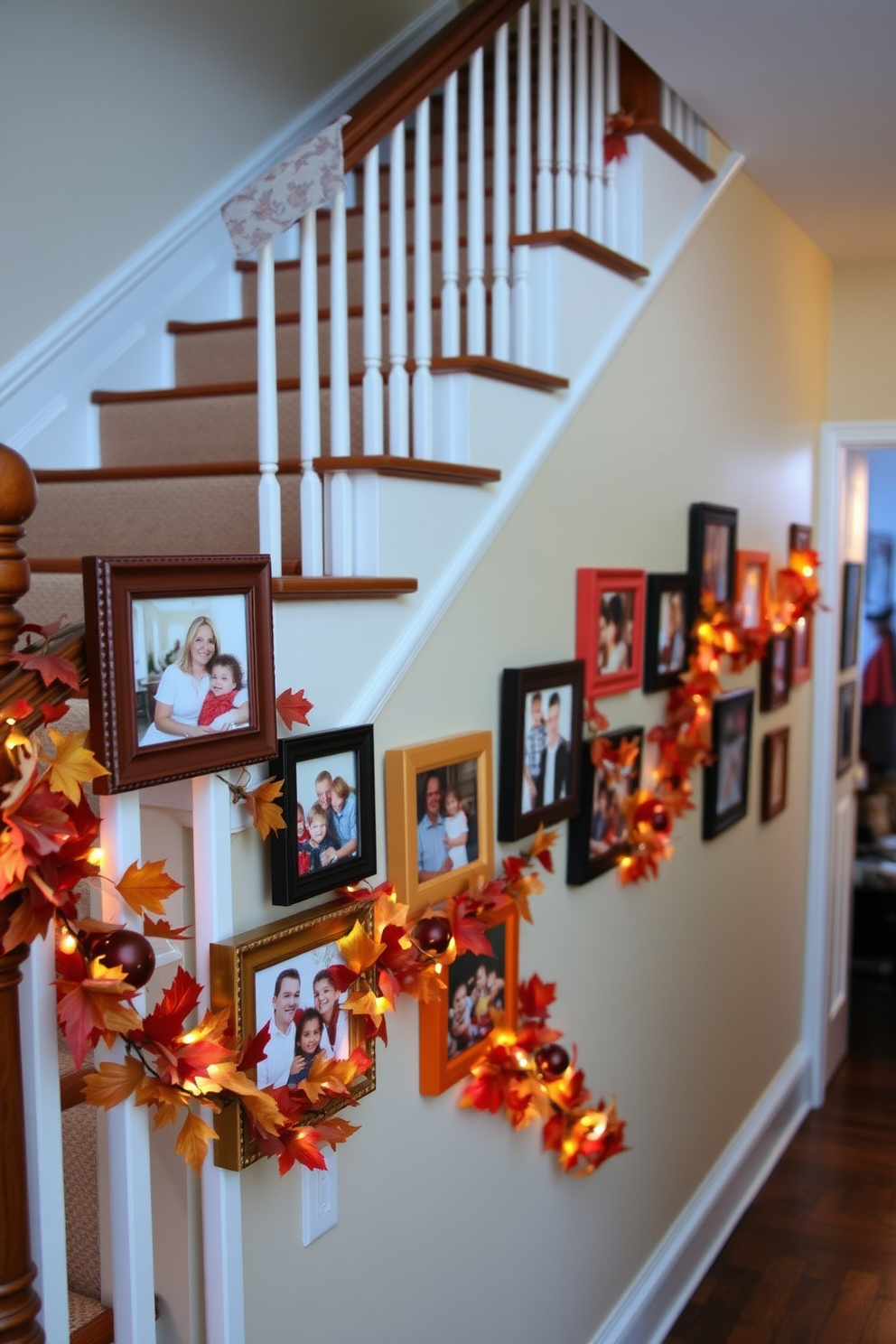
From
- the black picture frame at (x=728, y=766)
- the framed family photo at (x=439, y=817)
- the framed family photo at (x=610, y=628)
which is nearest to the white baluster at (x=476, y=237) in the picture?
the framed family photo at (x=610, y=628)

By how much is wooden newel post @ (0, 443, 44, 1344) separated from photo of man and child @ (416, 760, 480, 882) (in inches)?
32.8

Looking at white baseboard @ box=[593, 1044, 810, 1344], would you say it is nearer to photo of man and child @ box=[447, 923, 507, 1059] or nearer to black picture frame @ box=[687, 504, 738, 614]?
photo of man and child @ box=[447, 923, 507, 1059]

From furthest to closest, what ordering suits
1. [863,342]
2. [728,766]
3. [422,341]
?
[863,342] → [728,766] → [422,341]

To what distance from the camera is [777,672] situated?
3.94 meters

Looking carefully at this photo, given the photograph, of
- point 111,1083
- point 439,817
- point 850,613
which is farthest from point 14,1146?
point 850,613

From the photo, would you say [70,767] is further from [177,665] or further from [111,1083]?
[111,1083]

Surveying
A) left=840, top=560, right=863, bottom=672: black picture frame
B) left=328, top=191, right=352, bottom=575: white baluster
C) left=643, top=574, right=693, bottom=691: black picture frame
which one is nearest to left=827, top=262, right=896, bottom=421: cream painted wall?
left=840, top=560, right=863, bottom=672: black picture frame

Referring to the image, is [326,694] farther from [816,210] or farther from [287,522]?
[816,210]

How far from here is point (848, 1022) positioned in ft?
17.2

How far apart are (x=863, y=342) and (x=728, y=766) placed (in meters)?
1.75

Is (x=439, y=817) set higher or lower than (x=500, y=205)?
lower

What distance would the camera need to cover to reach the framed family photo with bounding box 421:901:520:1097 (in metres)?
2.04

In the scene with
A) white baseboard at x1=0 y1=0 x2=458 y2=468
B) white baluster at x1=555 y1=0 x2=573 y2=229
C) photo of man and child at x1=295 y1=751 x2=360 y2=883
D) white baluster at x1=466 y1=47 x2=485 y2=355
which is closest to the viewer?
photo of man and child at x1=295 y1=751 x2=360 y2=883

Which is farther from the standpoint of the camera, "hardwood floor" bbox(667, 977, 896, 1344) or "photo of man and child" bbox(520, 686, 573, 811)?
"hardwood floor" bbox(667, 977, 896, 1344)
